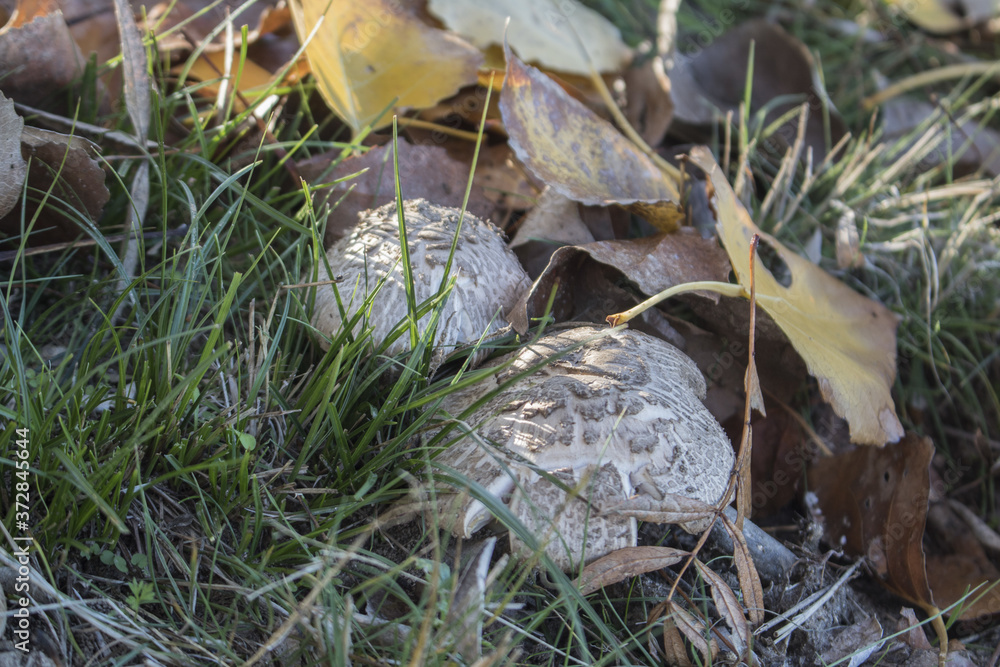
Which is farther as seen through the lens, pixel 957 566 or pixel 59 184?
pixel 957 566

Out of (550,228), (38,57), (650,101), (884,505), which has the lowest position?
(884,505)

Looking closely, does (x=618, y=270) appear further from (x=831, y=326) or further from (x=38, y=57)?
(x=38, y=57)

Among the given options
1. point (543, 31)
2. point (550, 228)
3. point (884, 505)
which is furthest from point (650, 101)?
point (884, 505)

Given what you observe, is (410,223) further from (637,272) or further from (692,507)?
(692,507)

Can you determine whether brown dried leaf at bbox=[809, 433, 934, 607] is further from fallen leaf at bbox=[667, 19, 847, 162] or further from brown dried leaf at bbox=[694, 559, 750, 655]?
fallen leaf at bbox=[667, 19, 847, 162]

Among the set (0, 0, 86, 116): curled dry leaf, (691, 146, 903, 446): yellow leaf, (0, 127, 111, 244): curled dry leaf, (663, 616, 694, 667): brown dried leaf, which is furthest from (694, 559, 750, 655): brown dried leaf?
(0, 0, 86, 116): curled dry leaf

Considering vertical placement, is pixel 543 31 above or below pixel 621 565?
above

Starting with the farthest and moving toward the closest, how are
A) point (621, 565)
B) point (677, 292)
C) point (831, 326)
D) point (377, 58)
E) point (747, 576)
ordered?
point (377, 58)
point (831, 326)
point (677, 292)
point (747, 576)
point (621, 565)
